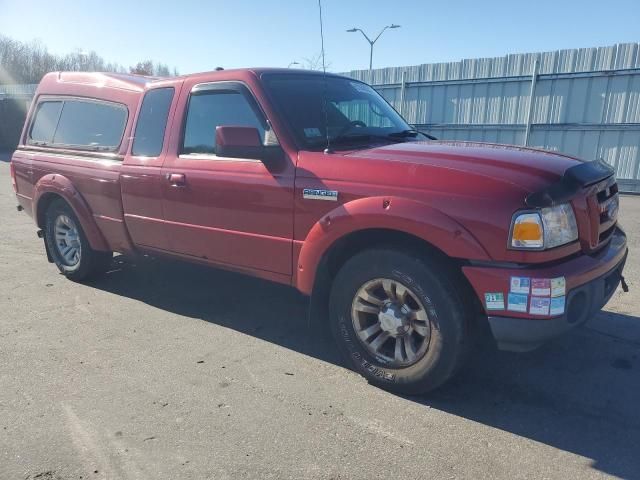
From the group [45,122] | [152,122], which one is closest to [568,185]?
[152,122]

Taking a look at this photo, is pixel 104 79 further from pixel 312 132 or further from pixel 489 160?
pixel 489 160

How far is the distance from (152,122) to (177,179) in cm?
75

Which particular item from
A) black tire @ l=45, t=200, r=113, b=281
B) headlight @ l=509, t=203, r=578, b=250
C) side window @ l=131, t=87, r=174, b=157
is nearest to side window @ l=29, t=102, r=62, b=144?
black tire @ l=45, t=200, r=113, b=281

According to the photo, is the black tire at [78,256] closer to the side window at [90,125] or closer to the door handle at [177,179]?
the side window at [90,125]

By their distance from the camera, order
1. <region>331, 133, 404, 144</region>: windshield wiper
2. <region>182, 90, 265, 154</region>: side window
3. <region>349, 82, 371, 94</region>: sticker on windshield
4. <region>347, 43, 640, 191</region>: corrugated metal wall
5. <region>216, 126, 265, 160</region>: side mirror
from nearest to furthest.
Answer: <region>216, 126, 265, 160</region>: side mirror → <region>331, 133, 404, 144</region>: windshield wiper → <region>182, 90, 265, 154</region>: side window → <region>349, 82, 371, 94</region>: sticker on windshield → <region>347, 43, 640, 191</region>: corrugated metal wall

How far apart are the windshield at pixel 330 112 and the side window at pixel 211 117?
0.79 feet

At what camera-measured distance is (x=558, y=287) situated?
2.72 meters

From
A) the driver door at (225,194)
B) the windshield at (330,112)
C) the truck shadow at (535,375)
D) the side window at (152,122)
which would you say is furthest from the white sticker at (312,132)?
the truck shadow at (535,375)

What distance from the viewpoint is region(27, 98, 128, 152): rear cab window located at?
4.94 metres

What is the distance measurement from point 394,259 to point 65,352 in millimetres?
2552

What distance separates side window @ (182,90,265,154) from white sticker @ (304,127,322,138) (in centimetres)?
33

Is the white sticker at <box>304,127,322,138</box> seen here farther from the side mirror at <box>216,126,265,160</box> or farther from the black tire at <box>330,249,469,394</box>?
the black tire at <box>330,249,469,394</box>

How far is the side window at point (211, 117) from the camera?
3902 millimetres

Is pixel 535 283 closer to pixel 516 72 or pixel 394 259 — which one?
pixel 394 259
